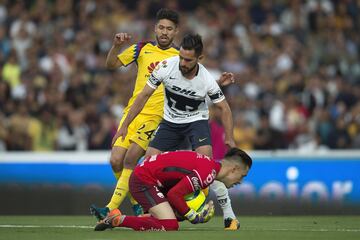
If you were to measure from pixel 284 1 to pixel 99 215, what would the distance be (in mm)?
13475

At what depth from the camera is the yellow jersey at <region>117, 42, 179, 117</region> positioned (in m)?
13.6

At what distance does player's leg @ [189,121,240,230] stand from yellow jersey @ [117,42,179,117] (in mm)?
896

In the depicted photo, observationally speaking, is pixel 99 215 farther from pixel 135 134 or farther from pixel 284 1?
pixel 284 1

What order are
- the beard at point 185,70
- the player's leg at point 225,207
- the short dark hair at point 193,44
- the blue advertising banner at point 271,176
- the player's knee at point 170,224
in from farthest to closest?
the blue advertising banner at point 271,176, the player's leg at point 225,207, the beard at point 185,70, the short dark hair at point 193,44, the player's knee at point 170,224

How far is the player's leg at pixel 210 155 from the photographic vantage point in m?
12.5

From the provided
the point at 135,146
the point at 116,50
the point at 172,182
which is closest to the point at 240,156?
the point at 172,182

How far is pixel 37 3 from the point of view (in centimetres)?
2377

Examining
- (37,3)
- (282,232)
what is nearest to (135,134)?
(282,232)

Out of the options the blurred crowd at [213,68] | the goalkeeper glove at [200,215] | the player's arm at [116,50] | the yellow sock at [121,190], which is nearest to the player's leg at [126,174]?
the yellow sock at [121,190]

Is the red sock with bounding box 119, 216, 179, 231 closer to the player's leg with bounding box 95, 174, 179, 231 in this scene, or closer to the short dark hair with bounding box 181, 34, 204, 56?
the player's leg with bounding box 95, 174, 179, 231

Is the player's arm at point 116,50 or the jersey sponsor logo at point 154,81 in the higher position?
the player's arm at point 116,50

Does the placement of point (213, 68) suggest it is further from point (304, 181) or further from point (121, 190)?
point (121, 190)

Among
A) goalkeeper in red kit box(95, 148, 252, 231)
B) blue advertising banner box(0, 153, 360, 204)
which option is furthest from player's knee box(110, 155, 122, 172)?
blue advertising banner box(0, 153, 360, 204)

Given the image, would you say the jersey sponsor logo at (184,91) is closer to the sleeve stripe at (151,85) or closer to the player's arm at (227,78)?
the sleeve stripe at (151,85)
